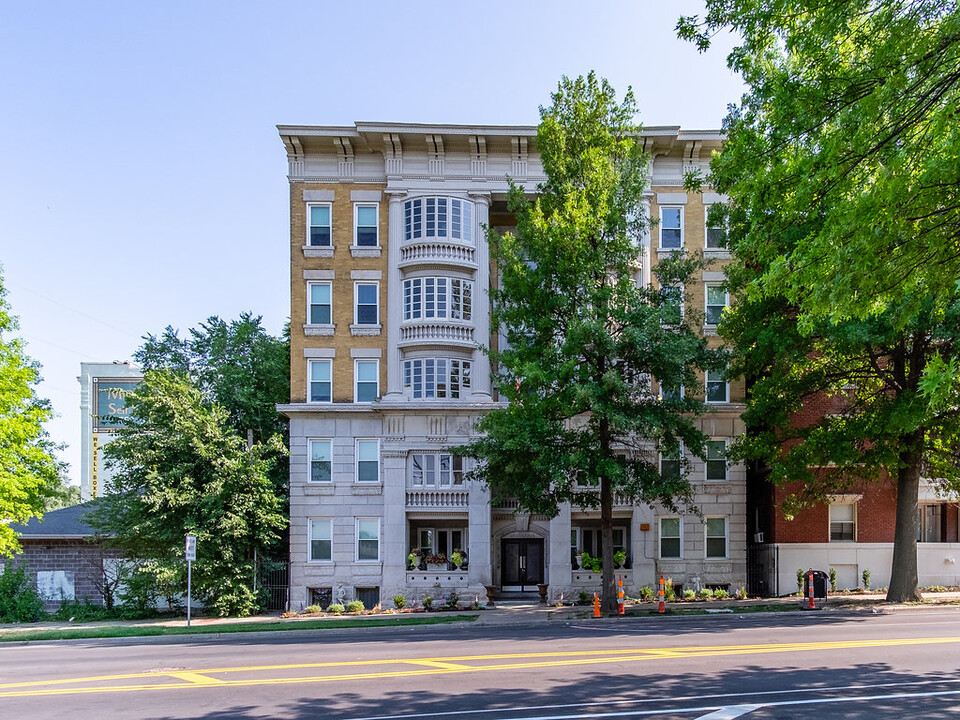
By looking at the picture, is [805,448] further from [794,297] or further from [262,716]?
[262,716]

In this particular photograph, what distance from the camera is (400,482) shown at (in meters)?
33.9

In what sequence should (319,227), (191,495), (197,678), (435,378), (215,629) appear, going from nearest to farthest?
(197,678) < (215,629) < (191,495) < (435,378) < (319,227)

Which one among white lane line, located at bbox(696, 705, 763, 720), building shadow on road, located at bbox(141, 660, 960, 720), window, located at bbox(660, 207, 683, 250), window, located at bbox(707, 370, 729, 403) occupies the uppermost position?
window, located at bbox(660, 207, 683, 250)

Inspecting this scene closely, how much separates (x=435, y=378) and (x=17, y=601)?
17870 millimetres

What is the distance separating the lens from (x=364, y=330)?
3494 cm

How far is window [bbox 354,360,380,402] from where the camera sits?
3488 centimetres

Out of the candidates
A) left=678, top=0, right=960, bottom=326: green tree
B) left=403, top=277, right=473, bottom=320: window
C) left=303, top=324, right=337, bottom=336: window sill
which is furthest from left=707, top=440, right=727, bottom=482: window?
left=678, top=0, right=960, bottom=326: green tree

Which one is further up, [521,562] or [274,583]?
[521,562]

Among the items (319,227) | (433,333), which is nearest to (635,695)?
(433,333)

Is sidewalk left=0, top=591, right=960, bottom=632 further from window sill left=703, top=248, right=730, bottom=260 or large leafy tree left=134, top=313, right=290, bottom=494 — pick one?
window sill left=703, top=248, right=730, bottom=260

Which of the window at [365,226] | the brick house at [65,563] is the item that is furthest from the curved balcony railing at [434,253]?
the brick house at [65,563]

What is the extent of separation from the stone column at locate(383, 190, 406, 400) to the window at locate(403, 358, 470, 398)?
53cm

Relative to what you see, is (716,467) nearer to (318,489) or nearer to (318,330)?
(318,489)

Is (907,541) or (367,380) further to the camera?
(367,380)
